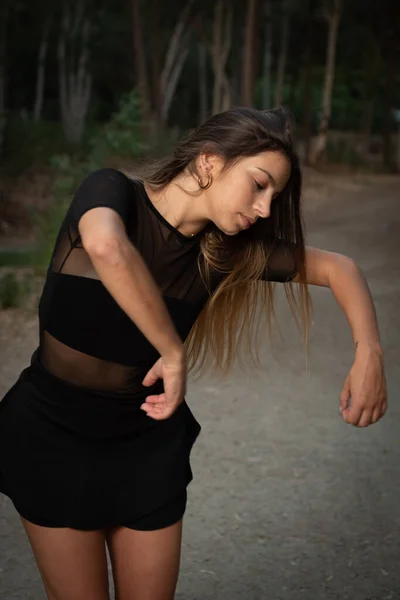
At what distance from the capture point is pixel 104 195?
2.04m

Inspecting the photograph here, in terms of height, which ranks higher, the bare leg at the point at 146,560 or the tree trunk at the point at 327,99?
the bare leg at the point at 146,560

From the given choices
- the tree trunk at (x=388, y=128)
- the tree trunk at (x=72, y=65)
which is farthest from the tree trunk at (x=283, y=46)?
the tree trunk at (x=72, y=65)

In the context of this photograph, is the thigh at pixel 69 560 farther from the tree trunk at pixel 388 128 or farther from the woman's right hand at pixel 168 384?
the tree trunk at pixel 388 128

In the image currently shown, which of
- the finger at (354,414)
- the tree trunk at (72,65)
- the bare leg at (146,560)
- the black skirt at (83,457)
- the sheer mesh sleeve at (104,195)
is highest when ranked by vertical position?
the sheer mesh sleeve at (104,195)

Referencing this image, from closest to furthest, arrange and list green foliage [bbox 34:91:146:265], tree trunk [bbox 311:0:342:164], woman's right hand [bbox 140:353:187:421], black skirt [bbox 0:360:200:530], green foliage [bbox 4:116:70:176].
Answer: woman's right hand [bbox 140:353:187:421] < black skirt [bbox 0:360:200:530] < green foliage [bbox 34:91:146:265] < green foliage [bbox 4:116:70:176] < tree trunk [bbox 311:0:342:164]

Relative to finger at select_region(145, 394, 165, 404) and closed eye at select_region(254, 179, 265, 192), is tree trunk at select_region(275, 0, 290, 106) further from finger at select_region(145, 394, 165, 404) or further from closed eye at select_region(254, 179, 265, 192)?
finger at select_region(145, 394, 165, 404)

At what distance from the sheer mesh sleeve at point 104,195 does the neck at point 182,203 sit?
113 millimetres

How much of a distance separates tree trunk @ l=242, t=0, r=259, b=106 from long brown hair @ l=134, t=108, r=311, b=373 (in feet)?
61.5

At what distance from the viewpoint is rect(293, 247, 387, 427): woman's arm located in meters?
2.22

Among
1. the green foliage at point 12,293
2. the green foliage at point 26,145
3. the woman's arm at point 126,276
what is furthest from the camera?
the green foliage at point 26,145

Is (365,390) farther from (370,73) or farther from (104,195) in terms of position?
(370,73)

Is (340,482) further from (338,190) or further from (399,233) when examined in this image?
(338,190)

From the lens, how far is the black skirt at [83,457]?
2.27m

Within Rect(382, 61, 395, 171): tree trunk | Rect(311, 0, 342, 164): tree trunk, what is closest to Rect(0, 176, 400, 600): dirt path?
Rect(311, 0, 342, 164): tree trunk
